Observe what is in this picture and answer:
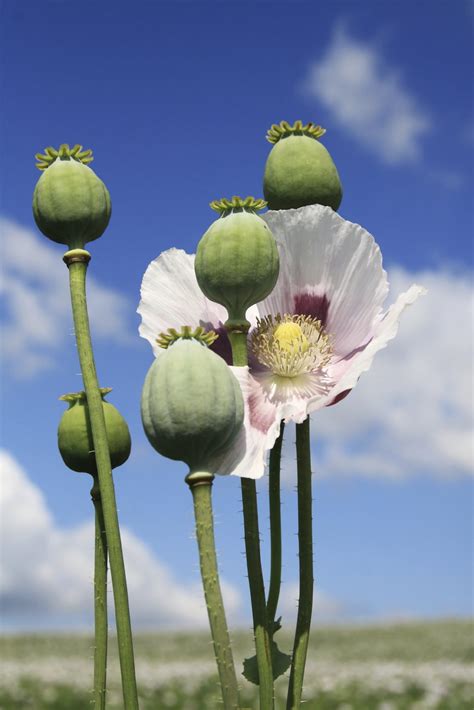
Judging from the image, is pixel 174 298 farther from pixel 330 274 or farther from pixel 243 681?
pixel 243 681

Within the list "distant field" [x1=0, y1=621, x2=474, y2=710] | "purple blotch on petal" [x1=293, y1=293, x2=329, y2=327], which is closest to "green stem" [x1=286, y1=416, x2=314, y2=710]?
"distant field" [x1=0, y1=621, x2=474, y2=710]

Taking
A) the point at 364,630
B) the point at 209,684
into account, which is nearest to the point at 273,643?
the point at 209,684

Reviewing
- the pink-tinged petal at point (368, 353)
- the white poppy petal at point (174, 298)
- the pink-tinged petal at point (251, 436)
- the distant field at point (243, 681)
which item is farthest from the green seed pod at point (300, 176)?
the distant field at point (243, 681)

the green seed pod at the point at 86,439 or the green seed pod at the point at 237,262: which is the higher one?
the green seed pod at the point at 237,262

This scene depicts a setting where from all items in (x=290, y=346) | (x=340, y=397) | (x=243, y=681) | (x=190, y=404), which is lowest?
(x=190, y=404)

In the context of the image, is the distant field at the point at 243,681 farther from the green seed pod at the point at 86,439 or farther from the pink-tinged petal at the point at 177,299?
Result: the pink-tinged petal at the point at 177,299

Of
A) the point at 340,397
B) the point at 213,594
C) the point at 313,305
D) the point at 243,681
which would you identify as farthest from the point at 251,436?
the point at 243,681
